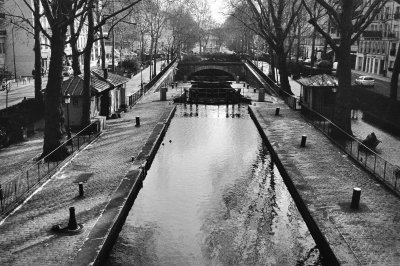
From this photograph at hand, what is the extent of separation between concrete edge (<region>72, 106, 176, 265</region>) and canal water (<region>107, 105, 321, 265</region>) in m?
0.37

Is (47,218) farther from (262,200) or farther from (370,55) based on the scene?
(370,55)

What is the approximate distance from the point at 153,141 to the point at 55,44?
791 cm

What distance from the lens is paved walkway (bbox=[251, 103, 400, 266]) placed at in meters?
13.4

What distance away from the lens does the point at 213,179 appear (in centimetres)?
2250

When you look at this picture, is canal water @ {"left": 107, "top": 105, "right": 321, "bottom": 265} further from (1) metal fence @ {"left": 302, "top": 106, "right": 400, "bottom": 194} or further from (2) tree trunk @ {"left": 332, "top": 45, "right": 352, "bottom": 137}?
(2) tree trunk @ {"left": 332, "top": 45, "right": 352, "bottom": 137}

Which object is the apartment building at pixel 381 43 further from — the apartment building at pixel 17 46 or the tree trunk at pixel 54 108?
the tree trunk at pixel 54 108

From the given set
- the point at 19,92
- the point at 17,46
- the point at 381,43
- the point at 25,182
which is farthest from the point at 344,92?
the point at 17,46

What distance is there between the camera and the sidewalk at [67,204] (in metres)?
12.9

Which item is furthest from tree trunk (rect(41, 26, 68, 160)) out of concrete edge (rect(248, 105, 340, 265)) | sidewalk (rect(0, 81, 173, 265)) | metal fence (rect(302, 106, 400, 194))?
metal fence (rect(302, 106, 400, 194))

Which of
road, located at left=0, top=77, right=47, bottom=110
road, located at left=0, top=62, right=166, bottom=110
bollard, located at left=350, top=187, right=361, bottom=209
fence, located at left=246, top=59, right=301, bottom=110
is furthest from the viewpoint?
road, located at left=0, top=62, right=166, bottom=110

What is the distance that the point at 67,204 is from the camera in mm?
16625

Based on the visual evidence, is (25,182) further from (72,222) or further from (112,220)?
(112,220)

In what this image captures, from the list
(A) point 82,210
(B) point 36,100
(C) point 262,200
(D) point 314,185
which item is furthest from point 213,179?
(B) point 36,100

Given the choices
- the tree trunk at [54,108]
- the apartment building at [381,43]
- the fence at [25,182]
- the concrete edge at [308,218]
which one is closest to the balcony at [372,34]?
the apartment building at [381,43]
